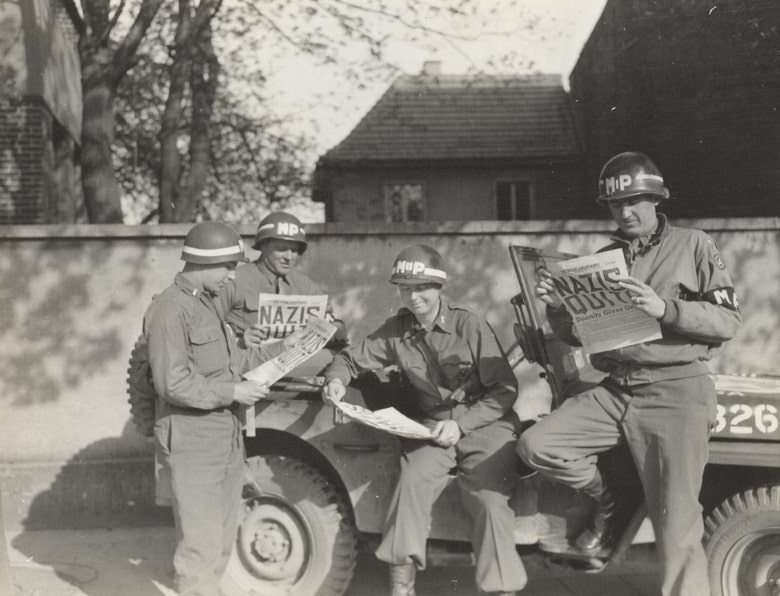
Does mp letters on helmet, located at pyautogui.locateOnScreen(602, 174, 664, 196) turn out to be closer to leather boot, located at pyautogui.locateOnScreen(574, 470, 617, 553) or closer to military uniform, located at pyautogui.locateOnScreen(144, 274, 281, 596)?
leather boot, located at pyautogui.locateOnScreen(574, 470, 617, 553)

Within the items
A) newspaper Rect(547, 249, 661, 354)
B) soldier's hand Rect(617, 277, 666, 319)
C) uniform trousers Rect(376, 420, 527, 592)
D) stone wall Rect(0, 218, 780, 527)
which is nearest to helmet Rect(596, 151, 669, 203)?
newspaper Rect(547, 249, 661, 354)

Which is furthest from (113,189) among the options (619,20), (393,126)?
(393,126)

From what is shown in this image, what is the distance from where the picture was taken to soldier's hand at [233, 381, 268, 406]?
4.37 meters

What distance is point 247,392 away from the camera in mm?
4383

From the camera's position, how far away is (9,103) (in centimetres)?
1217

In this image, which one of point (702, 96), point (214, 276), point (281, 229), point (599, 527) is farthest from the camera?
point (702, 96)

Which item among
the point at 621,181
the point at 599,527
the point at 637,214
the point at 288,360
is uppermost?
the point at 621,181

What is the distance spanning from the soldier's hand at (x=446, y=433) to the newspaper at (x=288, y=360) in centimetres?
86

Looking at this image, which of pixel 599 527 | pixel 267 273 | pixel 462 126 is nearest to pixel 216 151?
pixel 462 126

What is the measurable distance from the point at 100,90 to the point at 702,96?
12876mm

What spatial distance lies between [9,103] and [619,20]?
13.7 meters

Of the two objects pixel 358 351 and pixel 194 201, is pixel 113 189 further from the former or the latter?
pixel 358 351

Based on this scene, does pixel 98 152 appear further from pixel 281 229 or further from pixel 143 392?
pixel 143 392

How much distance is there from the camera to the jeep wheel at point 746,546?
13.6 feet
